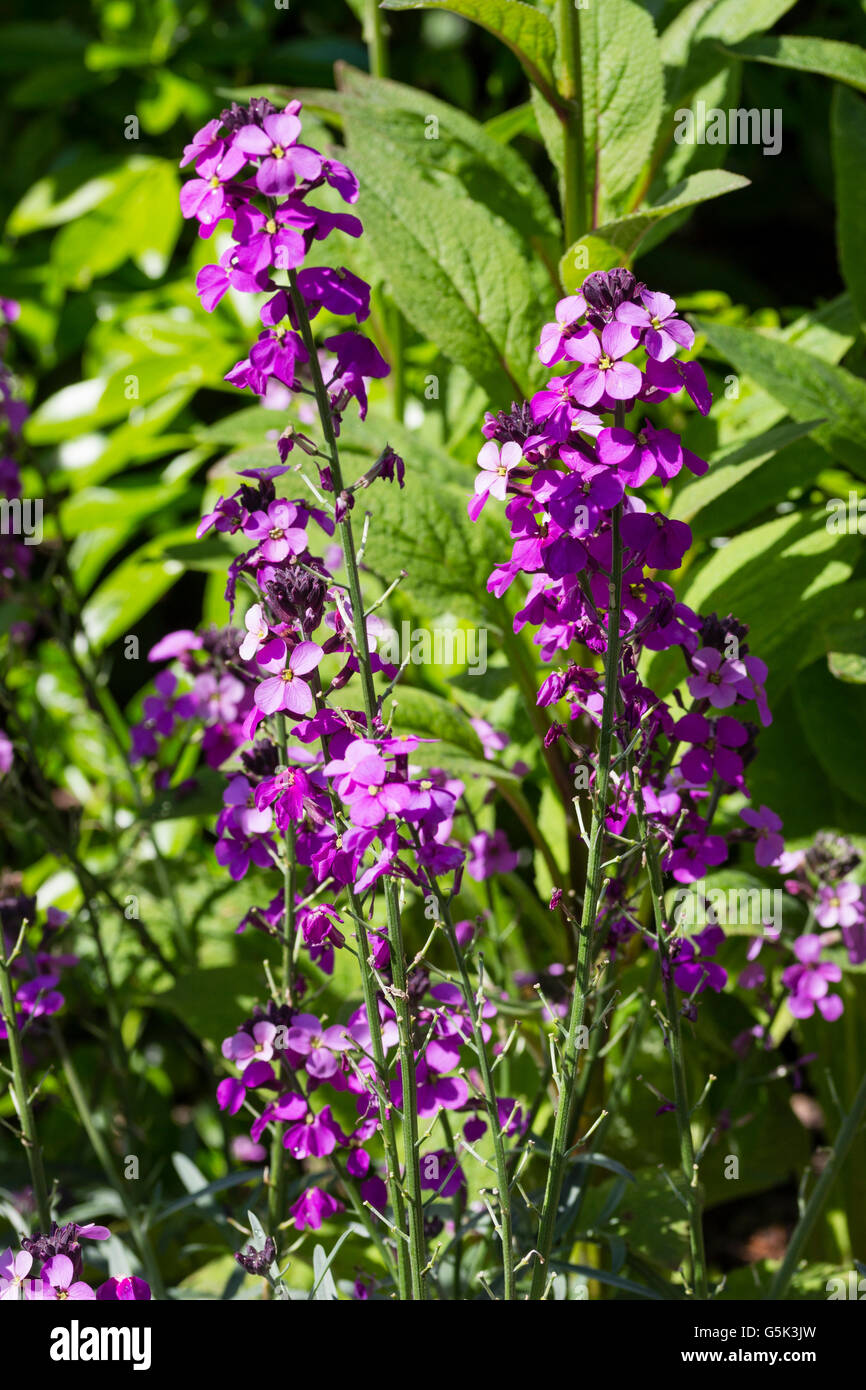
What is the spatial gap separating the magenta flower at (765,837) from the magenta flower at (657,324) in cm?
40

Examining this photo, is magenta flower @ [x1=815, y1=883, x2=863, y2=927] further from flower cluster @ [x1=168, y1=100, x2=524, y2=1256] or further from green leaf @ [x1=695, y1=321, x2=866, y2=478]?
green leaf @ [x1=695, y1=321, x2=866, y2=478]

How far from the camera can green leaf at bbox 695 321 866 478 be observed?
3.93 feet

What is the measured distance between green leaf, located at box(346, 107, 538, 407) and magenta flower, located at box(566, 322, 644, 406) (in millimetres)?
521

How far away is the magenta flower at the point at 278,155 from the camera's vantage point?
0.70m

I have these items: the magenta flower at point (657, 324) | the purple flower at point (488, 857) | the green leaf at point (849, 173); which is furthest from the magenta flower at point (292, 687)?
the green leaf at point (849, 173)

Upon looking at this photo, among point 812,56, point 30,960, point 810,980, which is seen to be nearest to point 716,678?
point 810,980

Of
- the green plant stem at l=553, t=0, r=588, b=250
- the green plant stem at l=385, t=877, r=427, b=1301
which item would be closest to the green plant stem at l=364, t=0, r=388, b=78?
the green plant stem at l=553, t=0, r=588, b=250

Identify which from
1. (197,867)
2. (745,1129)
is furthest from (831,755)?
(197,867)

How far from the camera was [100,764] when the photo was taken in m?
1.92

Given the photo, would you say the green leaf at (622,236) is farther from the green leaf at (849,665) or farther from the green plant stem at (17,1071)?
the green plant stem at (17,1071)

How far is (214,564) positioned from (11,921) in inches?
18.5

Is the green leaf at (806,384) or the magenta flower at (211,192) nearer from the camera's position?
the magenta flower at (211,192)

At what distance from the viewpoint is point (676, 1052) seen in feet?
2.79

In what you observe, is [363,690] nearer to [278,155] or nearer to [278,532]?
[278,532]
